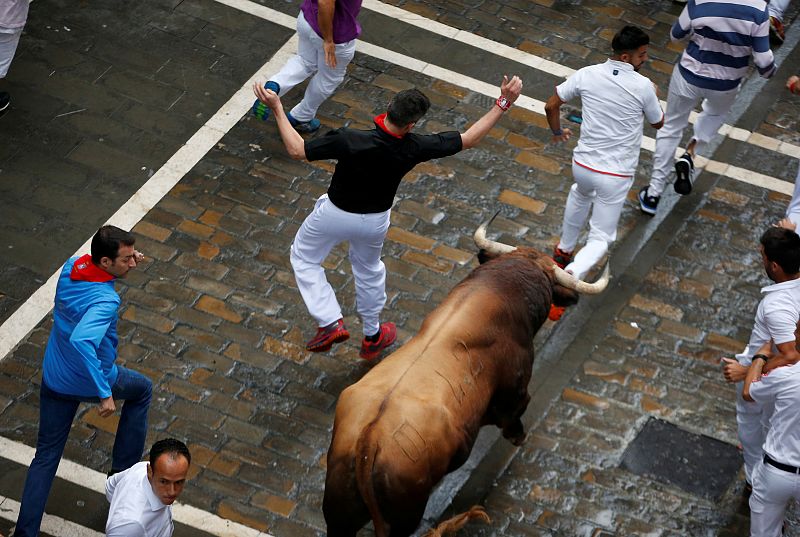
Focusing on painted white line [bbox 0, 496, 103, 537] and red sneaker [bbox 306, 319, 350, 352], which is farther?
red sneaker [bbox 306, 319, 350, 352]

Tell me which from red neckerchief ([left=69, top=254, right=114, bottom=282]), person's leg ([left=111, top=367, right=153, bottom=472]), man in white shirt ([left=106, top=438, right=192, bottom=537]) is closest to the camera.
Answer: man in white shirt ([left=106, top=438, right=192, bottom=537])

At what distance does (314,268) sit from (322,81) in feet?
8.73

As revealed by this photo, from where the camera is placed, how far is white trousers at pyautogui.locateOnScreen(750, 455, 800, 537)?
22.7ft

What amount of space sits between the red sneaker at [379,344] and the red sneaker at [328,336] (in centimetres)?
24

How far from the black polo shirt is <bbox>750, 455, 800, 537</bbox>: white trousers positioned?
2.85 meters

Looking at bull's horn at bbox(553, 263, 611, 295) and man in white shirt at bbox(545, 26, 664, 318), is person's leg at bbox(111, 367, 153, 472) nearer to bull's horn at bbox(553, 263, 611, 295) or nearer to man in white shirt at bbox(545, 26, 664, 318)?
bull's horn at bbox(553, 263, 611, 295)

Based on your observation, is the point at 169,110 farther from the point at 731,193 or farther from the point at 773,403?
the point at 773,403

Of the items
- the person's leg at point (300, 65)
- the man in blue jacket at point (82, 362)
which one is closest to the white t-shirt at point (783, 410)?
the man in blue jacket at point (82, 362)

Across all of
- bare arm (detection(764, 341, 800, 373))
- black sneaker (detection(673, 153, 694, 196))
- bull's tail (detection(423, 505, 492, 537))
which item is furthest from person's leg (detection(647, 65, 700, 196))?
bull's tail (detection(423, 505, 492, 537))

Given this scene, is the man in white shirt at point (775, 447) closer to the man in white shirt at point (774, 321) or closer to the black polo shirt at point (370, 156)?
the man in white shirt at point (774, 321)

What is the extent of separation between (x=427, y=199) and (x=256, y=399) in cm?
273

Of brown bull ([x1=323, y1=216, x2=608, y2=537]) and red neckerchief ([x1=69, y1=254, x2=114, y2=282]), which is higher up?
red neckerchief ([x1=69, y1=254, x2=114, y2=282])

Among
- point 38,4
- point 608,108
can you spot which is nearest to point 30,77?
point 38,4

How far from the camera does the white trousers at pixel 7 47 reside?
10414 mm
